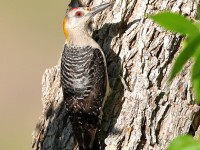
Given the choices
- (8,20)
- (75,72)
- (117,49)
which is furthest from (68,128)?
(8,20)

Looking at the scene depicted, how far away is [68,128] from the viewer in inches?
206

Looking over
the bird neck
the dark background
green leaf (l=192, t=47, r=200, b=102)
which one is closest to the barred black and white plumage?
the bird neck

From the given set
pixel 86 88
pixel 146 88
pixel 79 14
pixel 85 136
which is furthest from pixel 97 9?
pixel 85 136

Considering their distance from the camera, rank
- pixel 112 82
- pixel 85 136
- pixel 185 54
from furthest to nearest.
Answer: pixel 112 82
pixel 85 136
pixel 185 54

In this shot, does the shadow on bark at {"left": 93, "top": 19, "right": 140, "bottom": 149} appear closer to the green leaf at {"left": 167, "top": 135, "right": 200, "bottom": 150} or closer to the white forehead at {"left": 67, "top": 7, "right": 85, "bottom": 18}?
the white forehead at {"left": 67, "top": 7, "right": 85, "bottom": 18}

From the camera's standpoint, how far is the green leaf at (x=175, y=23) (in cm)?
169

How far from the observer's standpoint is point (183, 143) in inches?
70.0

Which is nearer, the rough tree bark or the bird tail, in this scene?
the rough tree bark

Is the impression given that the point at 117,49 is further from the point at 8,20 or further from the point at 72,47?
the point at 8,20

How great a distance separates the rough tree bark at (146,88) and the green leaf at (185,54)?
10.1 feet

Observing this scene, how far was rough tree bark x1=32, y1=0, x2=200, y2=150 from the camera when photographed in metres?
4.82

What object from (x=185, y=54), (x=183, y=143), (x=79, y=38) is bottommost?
(x=183, y=143)

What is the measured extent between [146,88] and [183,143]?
305 centimetres

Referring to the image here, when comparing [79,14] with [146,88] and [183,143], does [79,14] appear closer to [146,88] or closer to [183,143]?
[146,88]
